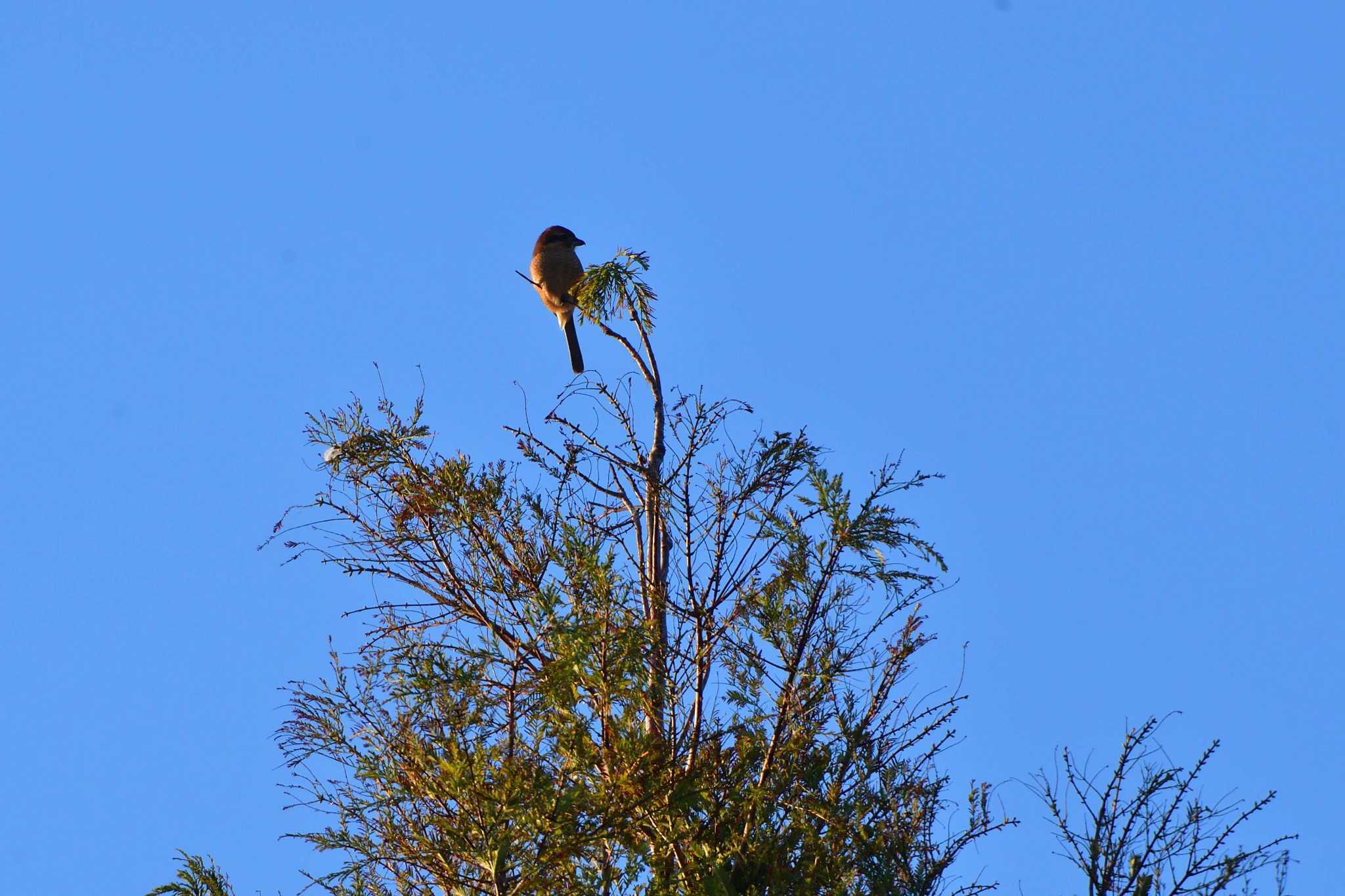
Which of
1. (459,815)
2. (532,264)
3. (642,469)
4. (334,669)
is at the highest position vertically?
(532,264)

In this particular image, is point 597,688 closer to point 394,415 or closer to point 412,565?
point 412,565

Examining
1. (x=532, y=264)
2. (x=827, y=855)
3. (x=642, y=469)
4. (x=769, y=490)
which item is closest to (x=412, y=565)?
(x=642, y=469)

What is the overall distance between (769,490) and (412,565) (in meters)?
1.51

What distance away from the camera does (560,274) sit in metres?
8.51

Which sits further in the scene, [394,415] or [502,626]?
[394,415]

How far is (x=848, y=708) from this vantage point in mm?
5984

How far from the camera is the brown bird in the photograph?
8492 mm

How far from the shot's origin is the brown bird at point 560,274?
334 inches

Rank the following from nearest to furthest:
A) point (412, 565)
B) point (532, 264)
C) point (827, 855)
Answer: point (827, 855) → point (412, 565) → point (532, 264)

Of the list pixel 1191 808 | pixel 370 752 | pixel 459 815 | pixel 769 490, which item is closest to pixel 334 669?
pixel 370 752

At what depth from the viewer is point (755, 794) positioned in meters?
5.50

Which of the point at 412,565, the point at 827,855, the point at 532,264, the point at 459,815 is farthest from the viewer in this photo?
the point at 532,264

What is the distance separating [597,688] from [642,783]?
0.38 m

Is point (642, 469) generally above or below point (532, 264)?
below
